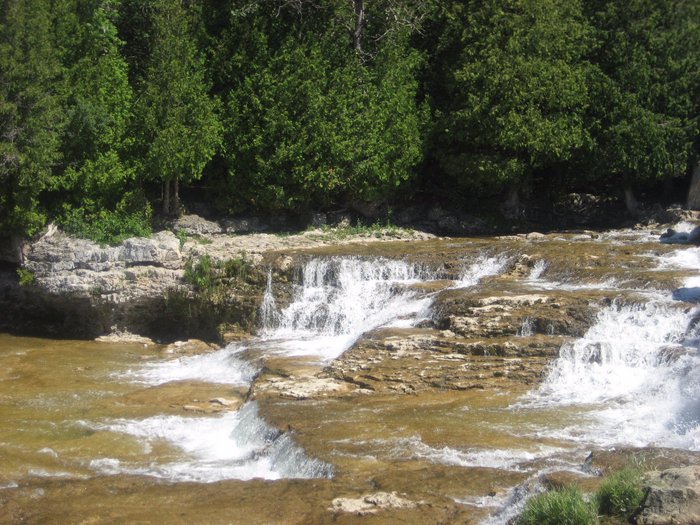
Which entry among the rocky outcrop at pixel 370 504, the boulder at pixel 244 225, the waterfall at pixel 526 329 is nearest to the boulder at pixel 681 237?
the waterfall at pixel 526 329

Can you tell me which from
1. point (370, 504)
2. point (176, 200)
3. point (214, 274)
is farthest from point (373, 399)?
point (176, 200)

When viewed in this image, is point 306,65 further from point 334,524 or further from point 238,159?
point 334,524

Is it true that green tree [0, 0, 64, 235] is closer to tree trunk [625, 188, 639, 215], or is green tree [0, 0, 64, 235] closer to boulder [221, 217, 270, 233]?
boulder [221, 217, 270, 233]

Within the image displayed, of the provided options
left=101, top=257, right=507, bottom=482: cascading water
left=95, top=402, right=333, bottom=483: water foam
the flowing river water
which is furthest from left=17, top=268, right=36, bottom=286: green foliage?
left=95, top=402, right=333, bottom=483: water foam

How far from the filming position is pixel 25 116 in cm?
1956

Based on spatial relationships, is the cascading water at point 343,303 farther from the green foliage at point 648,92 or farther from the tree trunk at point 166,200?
the green foliage at point 648,92

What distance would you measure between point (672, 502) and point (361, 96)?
18.1 m

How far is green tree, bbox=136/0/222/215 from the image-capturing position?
860 inches

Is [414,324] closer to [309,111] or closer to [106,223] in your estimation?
[106,223]

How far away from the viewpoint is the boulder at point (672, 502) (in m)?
7.59

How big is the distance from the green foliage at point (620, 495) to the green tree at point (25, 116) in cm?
1493

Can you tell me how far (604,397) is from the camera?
44.5ft

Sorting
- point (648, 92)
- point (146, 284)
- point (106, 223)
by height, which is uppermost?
point (648, 92)

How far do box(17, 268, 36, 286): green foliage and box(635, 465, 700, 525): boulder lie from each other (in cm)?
1522
